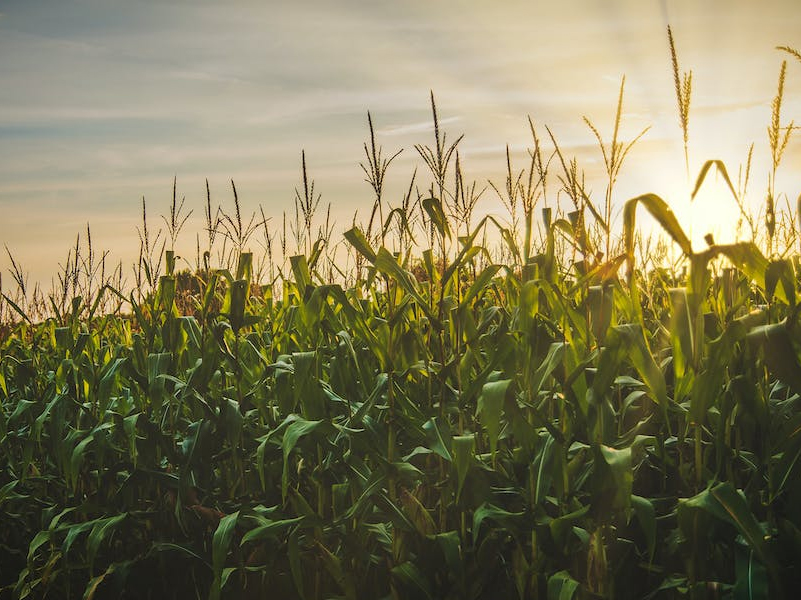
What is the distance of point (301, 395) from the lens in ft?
8.52

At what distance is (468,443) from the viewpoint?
214cm

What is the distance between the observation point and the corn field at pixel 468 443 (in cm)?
203

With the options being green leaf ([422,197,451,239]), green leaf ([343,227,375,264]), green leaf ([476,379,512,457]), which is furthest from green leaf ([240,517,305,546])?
green leaf ([422,197,451,239])

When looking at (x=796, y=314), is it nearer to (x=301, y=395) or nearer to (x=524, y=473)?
(x=524, y=473)

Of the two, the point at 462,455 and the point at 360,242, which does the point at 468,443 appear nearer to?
the point at 462,455

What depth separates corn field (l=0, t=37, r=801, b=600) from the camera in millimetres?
2027

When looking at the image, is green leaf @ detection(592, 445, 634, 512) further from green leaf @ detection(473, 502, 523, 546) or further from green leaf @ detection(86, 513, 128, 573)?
green leaf @ detection(86, 513, 128, 573)

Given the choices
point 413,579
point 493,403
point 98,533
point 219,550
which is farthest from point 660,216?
point 98,533

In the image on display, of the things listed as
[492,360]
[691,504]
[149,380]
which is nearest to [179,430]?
[149,380]

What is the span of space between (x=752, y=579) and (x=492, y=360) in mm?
998

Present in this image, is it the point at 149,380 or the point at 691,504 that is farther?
the point at 149,380

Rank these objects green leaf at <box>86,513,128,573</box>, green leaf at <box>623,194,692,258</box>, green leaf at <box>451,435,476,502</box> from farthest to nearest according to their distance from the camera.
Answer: green leaf at <box>86,513,128,573</box>
green leaf at <box>451,435,476,502</box>
green leaf at <box>623,194,692,258</box>

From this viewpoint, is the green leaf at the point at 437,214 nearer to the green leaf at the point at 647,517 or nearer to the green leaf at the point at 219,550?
the green leaf at the point at 647,517

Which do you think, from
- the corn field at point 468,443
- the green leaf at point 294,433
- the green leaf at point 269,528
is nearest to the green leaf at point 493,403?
the corn field at point 468,443
